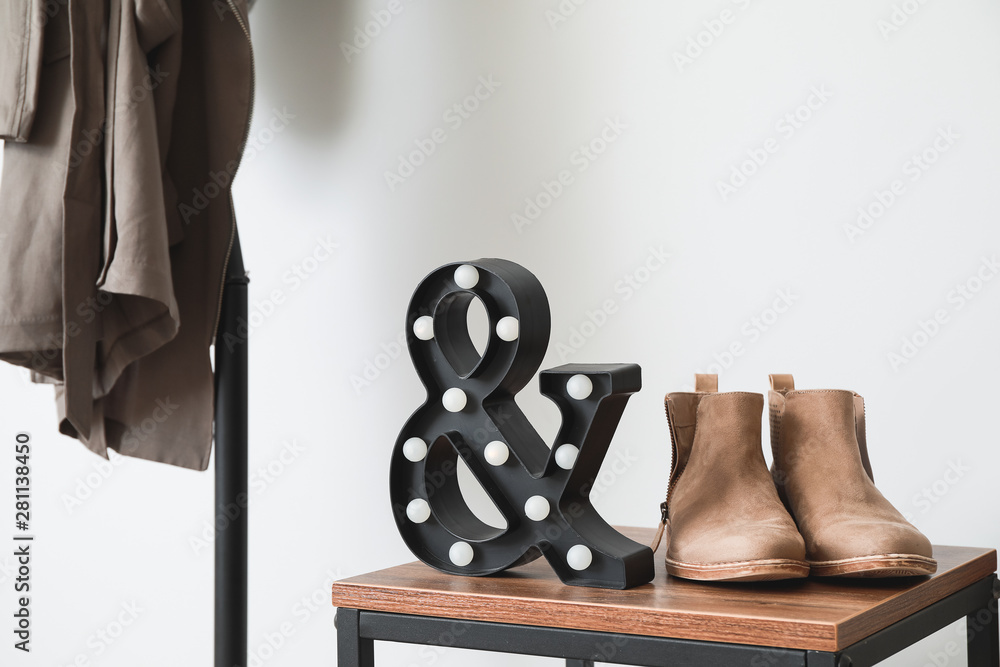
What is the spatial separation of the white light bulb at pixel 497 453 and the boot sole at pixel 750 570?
0.58 feet

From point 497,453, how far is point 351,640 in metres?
0.20

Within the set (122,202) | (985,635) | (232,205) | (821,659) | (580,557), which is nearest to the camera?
(821,659)

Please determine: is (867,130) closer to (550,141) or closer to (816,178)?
(816,178)

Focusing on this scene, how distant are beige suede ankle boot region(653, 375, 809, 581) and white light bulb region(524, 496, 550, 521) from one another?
0.11 metres

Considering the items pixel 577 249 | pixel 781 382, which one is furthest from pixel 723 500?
pixel 577 249

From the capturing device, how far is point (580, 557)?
737 millimetres

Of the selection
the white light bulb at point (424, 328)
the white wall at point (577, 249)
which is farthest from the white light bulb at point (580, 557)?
the white wall at point (577, 249)

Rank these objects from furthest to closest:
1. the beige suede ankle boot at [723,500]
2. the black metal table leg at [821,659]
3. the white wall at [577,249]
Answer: the white wall at [577,249] → the beige suede ankle boot at [723,500] → the black metal table leg at [821,659]

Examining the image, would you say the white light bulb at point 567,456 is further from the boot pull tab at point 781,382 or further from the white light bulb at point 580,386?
the boot pull tab at point 781,382

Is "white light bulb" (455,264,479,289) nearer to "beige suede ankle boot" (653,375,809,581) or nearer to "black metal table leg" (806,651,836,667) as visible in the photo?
"beige suede ankle boot" (653,375,809,581)

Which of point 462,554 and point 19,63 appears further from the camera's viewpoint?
point 19,63

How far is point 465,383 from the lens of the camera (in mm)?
799

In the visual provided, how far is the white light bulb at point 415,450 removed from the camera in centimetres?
81

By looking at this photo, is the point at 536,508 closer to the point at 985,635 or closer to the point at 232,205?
the point at 985,635
